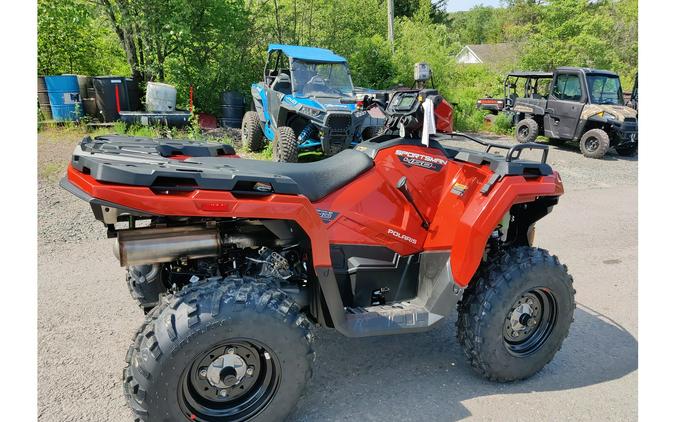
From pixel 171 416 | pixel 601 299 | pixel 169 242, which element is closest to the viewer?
pixel 171 416

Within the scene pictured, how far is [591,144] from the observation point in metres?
13.3

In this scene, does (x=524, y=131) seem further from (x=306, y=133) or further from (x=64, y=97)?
(x=64, y=97)

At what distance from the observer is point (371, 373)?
10.5 ft

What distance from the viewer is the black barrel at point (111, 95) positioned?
11.5 meters

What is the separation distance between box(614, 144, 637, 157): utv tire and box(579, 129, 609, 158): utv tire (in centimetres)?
95

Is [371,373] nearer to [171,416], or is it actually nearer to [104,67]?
[171,416]

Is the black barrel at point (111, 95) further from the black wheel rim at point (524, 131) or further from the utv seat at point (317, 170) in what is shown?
the black wheel rim at point (524, 131)

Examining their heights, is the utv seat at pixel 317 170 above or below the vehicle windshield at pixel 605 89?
below

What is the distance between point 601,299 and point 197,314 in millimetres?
3917

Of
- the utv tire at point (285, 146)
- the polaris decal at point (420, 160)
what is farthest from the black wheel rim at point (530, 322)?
the utv tire at point (285, 146)

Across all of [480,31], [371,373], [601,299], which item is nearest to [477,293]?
[371,373]

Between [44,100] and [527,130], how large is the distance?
13.2 m

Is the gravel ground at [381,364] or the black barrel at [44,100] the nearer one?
the gravel ground at [381,364]

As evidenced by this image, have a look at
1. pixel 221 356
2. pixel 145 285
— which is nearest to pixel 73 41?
pixel 145 285
